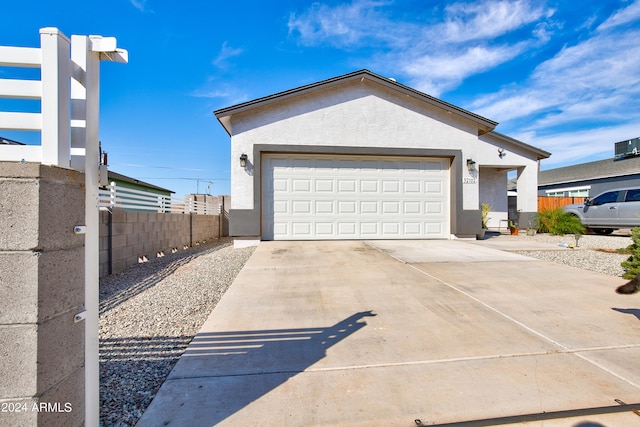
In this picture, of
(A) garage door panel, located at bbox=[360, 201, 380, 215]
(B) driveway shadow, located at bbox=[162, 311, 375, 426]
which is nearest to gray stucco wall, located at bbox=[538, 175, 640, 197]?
(A) garage door panel, located at bbox=[360, 201, 380, 215]

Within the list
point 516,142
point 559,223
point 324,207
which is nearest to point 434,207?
point 324,207

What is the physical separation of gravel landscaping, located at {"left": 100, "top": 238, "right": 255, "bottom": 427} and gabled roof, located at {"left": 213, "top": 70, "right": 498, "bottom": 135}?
14.3 feet

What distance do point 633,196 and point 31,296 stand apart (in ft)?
49.1

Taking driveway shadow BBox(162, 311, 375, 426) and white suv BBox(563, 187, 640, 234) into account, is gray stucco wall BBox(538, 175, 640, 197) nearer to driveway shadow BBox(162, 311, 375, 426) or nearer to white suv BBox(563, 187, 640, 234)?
white suv BBox(563, 187, 640, 234)

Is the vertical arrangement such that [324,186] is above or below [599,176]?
below

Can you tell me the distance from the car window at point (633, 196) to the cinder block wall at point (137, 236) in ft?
49.5

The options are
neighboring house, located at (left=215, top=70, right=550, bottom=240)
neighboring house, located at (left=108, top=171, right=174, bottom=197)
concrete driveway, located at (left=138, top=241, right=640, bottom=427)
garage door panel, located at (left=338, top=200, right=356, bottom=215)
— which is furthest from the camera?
neighboring house, located at (left=108, top=171, right=174, bottom=197)

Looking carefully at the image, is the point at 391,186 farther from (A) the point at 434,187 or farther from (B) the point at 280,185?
(B) the point at 280,185

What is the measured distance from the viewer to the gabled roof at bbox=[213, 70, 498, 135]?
7.87 meters

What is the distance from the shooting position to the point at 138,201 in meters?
6.49

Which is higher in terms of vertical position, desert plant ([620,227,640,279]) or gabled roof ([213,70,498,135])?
gabled roof ([213,70,498,135])

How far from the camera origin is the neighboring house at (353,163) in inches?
320

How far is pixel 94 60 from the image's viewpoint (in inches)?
59.3

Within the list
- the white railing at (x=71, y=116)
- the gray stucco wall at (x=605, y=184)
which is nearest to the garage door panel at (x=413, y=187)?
the white railing at (x=71, y=116)
